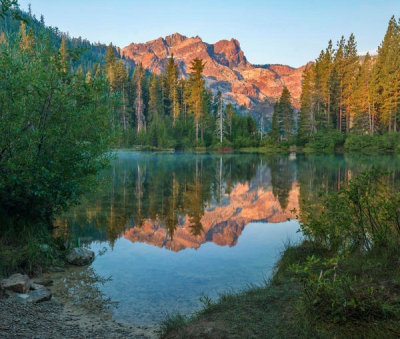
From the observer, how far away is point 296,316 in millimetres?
4172

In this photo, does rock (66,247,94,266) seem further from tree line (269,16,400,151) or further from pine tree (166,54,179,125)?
pine tree (166,54,179,125)

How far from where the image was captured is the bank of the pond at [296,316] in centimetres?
375

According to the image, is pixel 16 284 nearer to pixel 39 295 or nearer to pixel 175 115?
pixel 39 295

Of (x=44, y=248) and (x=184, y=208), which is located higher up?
(x=44, y=248)

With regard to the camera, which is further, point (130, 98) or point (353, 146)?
point (130, 98)

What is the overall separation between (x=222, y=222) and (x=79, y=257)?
608 cm

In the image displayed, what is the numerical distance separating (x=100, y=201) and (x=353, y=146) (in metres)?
54.7

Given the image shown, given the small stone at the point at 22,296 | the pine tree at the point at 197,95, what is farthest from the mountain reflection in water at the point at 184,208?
the pine tree at the point at 197,95

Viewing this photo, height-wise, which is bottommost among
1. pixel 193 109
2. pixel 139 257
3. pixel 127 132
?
pixel 139 257

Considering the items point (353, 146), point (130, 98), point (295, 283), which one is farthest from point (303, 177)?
point (130, 98)

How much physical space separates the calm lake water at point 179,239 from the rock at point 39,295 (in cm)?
114

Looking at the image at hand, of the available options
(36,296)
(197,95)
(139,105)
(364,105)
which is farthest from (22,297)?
(139,105)

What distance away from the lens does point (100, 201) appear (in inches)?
646

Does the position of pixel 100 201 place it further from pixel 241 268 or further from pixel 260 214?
pixel 241 268
